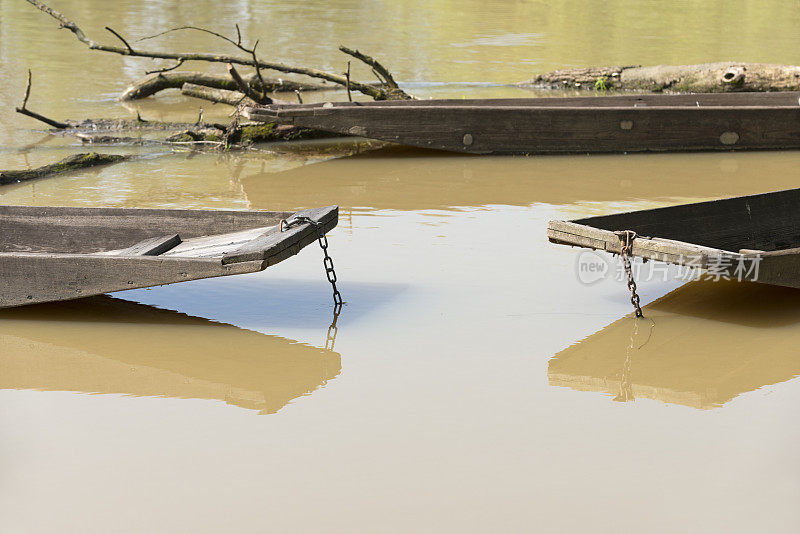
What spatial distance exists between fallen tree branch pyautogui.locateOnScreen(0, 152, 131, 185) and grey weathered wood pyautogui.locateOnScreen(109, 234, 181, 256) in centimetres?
332

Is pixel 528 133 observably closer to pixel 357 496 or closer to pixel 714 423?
pixel 714 423

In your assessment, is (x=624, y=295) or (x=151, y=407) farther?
(x=624, y=295)

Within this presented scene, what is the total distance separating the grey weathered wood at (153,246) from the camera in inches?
216

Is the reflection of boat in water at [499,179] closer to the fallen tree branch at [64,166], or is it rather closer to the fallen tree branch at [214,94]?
the fallen tree branch at [64,166]

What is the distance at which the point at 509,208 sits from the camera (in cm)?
784

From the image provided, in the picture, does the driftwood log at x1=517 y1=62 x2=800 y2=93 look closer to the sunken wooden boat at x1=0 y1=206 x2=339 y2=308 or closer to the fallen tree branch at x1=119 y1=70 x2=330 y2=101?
the fallen tree branch at x1=119 y1=70 x2=330 y2=101

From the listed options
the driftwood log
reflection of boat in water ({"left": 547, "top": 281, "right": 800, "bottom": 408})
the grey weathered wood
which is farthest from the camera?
the driftwood log

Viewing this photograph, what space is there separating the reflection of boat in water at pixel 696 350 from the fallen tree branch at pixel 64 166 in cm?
564

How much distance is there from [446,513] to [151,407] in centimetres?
152

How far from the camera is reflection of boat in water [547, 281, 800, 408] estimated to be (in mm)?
4508

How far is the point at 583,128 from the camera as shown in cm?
972

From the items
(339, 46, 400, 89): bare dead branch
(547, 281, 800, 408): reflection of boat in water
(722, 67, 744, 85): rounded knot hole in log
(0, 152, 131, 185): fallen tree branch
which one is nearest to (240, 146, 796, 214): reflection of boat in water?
(339, 46, 400, 89): bare dead branch

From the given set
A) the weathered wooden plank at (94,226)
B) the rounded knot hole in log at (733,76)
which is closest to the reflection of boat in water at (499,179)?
the weathered wooden plank at (94,226)

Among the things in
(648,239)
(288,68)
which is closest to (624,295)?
(648,239)
